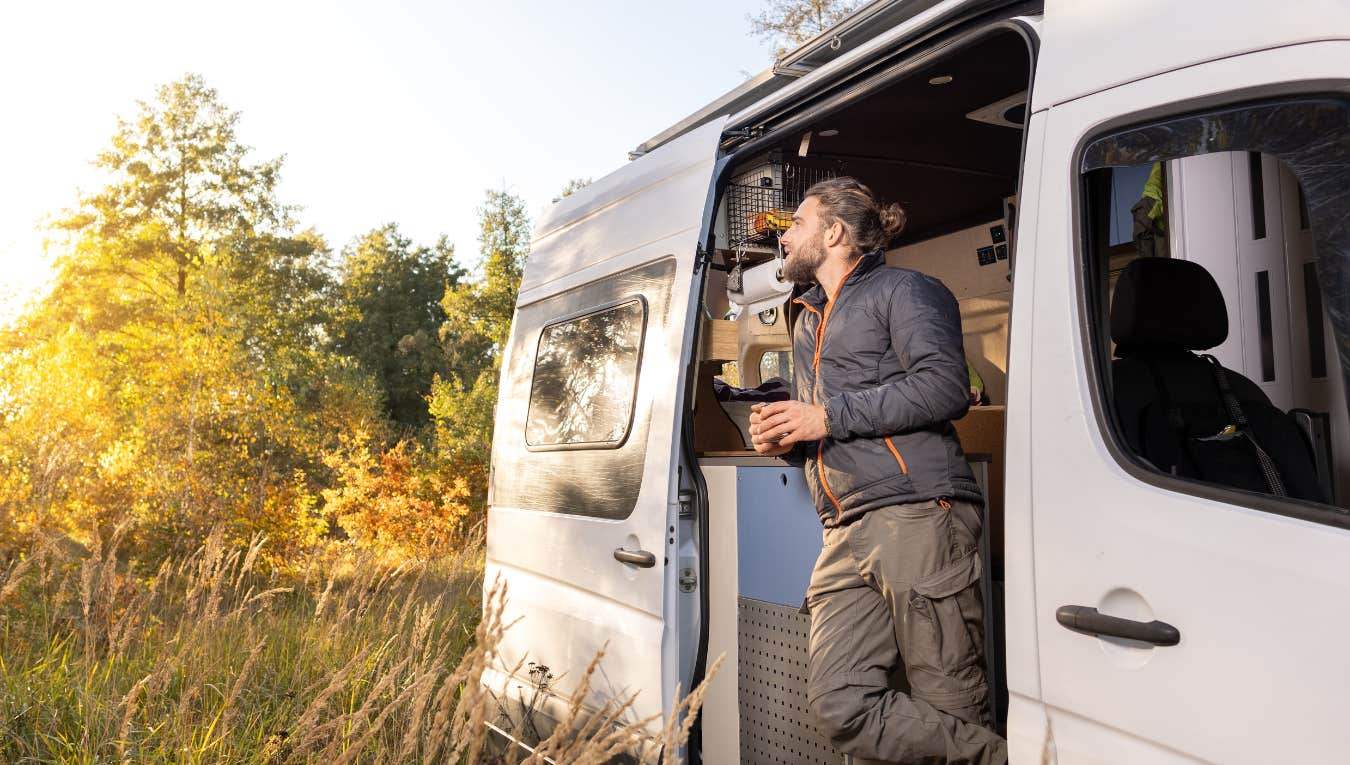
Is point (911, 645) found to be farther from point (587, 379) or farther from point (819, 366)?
point (587, 379)

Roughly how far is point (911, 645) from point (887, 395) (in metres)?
0.64

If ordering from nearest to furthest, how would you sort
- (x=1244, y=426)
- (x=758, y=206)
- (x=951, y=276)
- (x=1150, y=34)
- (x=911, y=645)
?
1. (x=1150, y=34)
2. (x=1244, y=426)
3. (x=911, y=645)
4. (x=758, y=206)
5. (x=951, y=276)

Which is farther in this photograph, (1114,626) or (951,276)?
(951,276)

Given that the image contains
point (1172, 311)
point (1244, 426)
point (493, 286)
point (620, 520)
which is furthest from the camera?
point (493, 286)

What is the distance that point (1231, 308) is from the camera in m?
2.58

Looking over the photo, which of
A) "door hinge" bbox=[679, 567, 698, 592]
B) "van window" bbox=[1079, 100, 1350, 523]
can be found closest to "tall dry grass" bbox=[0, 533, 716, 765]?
"door hinge" bbox=[679, 567, 698, 592]

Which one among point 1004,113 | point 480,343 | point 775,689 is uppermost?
point 480,343

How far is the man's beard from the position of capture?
3238 mm

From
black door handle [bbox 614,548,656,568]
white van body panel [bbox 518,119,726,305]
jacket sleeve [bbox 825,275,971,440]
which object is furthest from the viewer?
white van body panel [bbox 518,119,726,305]

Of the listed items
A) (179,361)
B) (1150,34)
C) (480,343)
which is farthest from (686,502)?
(480,343)

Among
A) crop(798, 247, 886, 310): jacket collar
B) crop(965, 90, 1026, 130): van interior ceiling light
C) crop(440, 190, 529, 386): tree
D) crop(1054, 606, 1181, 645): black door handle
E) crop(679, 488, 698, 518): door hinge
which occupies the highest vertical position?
crop(440, 190, 529, 386): tree

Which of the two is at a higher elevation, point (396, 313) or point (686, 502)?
point (396, 313)

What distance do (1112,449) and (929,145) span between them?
2856mm

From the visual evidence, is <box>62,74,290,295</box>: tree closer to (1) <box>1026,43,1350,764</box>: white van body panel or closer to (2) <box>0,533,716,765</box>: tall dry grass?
(2) <box>0,533,716,765</box>: tall dry grass
